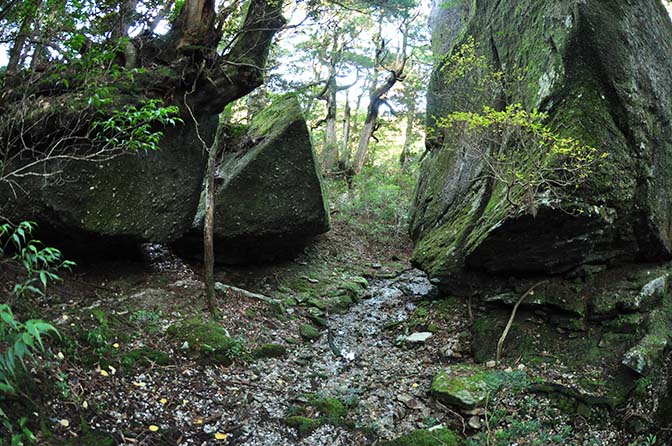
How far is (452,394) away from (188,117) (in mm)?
6041

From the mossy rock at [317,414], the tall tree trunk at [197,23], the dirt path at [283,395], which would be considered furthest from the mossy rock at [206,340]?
the tall tree trunk at [197,23]

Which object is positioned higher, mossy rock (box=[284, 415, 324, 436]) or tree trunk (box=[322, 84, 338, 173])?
tree trunk (box=[322, 84, 338, 173])

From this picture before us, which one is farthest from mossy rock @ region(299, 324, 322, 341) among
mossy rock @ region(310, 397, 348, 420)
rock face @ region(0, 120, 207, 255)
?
rock face @ region(0, 120, 207, 255)

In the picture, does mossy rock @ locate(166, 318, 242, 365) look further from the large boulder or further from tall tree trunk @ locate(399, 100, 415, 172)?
tall tree trunk @ locate(399, 100, 415, 172)

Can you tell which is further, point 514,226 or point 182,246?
point 182,246

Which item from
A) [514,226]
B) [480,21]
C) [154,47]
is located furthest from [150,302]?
[480,21]

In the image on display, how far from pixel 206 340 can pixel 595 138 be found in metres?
6.22

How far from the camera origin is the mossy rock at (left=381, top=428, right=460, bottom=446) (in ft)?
15.0

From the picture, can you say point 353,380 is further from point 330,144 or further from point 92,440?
point 330,144

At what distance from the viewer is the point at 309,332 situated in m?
7.39

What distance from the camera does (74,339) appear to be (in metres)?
4.72

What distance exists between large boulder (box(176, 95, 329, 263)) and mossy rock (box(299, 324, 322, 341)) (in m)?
2.22

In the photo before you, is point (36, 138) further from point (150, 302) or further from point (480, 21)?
point (480, 21)

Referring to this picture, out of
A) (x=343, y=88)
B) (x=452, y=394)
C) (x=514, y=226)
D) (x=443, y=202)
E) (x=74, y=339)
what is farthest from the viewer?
(x=343, y=88)
